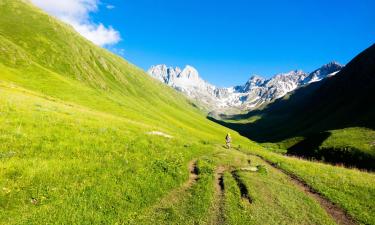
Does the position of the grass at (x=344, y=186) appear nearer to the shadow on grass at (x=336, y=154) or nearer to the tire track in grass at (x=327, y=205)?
the tire track in grass at (x=327, y=205)

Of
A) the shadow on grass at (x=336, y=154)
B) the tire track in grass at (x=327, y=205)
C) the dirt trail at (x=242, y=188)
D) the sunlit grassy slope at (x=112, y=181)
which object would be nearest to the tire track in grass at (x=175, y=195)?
the sunlit grassy slope at (x=112, y=181)

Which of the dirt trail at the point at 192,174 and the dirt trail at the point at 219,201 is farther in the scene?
the dirt trail at the point at 192,174

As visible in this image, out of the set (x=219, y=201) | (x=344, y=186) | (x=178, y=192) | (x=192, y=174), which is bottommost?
(x=178, y=192)

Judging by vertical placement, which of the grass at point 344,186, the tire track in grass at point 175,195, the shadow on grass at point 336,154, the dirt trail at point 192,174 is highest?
the shadow on grass at point 336,154

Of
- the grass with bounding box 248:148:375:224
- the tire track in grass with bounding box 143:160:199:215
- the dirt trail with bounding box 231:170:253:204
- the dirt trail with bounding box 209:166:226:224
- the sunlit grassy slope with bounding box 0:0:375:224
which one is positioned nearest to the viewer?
the sunlit grassy slope with bounding box 0:0:375:224

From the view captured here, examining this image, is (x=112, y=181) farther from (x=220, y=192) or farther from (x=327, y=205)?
(x=327, y=205)

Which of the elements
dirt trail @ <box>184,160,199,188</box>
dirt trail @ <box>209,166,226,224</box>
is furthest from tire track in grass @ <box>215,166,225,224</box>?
dirt trail @ <box>184,160,199,188</box>

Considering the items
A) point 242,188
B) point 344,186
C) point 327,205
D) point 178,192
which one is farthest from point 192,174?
point 344,186

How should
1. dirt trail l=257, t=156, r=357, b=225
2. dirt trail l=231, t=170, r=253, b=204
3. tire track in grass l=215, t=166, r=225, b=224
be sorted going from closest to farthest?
1. tire track in grass l=215, t=166, r=225, b=224
2. dirt trail l=257, t=156, r=357, b=225
3. dirt trail l=231, t=170, r=253, b=204

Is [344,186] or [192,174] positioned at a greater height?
[344,186]

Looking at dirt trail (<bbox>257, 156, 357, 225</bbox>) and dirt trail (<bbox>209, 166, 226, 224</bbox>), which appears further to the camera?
dirt trail (<bbox>257, 156, 357, 225</bbox>)

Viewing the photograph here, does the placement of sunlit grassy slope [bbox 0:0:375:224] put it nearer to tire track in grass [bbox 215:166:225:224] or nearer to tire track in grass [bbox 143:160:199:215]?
tire track in grass [bbox 143:160:199:215]

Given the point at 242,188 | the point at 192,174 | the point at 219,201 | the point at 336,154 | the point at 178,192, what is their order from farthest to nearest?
the point at 336,154 → the point at 192,174 → the point at 242,188 → the point at 178,192 → the point at 219,201

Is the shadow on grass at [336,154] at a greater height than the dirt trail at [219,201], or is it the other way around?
the shadow on grass at [336,154]
